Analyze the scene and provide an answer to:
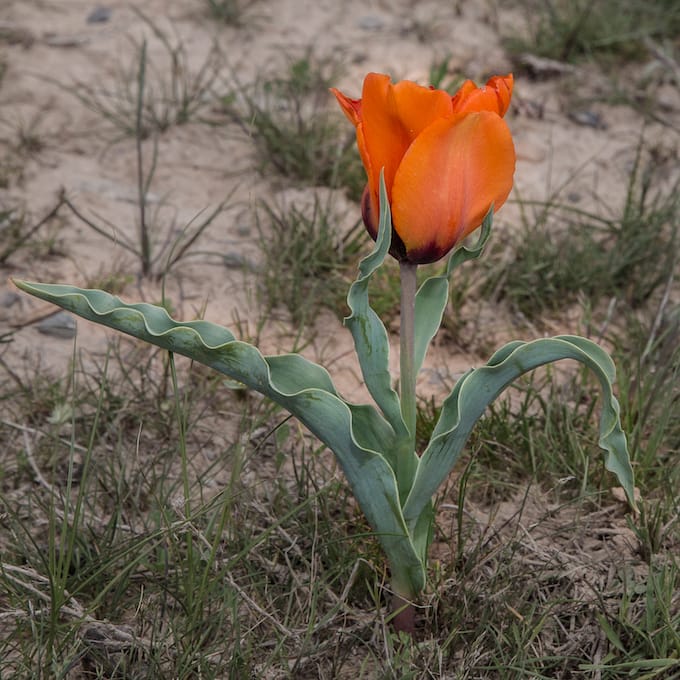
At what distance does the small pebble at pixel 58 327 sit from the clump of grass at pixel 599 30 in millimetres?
2080

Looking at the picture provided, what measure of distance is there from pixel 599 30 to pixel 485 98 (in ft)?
8.52

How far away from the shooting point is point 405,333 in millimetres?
1511

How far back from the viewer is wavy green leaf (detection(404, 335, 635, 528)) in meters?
1.42

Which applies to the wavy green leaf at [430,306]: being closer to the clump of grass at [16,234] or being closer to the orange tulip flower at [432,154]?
the orange tulip flower at [432,154]

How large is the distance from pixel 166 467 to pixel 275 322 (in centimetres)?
65

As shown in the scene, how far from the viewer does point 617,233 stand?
2750 millimetres

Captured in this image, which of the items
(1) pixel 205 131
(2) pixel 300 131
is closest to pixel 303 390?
(2) pixel 300 131

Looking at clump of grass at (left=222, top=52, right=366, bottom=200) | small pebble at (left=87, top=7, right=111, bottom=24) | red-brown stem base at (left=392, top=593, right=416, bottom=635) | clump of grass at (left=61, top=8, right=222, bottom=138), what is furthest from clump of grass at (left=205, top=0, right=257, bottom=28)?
red-brown stem base at (left=392, top=593, right=416, bottom=635)

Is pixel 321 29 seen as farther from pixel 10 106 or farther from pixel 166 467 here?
pixel 166 467

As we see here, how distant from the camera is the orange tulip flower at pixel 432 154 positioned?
1326 mm

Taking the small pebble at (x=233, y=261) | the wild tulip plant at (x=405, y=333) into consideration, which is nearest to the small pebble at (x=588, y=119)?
the small pebble at (x=233, y=261)

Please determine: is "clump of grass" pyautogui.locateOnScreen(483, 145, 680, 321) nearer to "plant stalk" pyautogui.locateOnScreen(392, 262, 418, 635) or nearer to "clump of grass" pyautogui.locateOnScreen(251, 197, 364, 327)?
"clump of grass" pyautogui.locateOnScreen(251, 197, 364, 327)

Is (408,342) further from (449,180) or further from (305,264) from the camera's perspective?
(305,264)

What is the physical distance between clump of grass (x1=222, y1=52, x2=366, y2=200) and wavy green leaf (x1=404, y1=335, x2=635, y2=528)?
1417 mm
